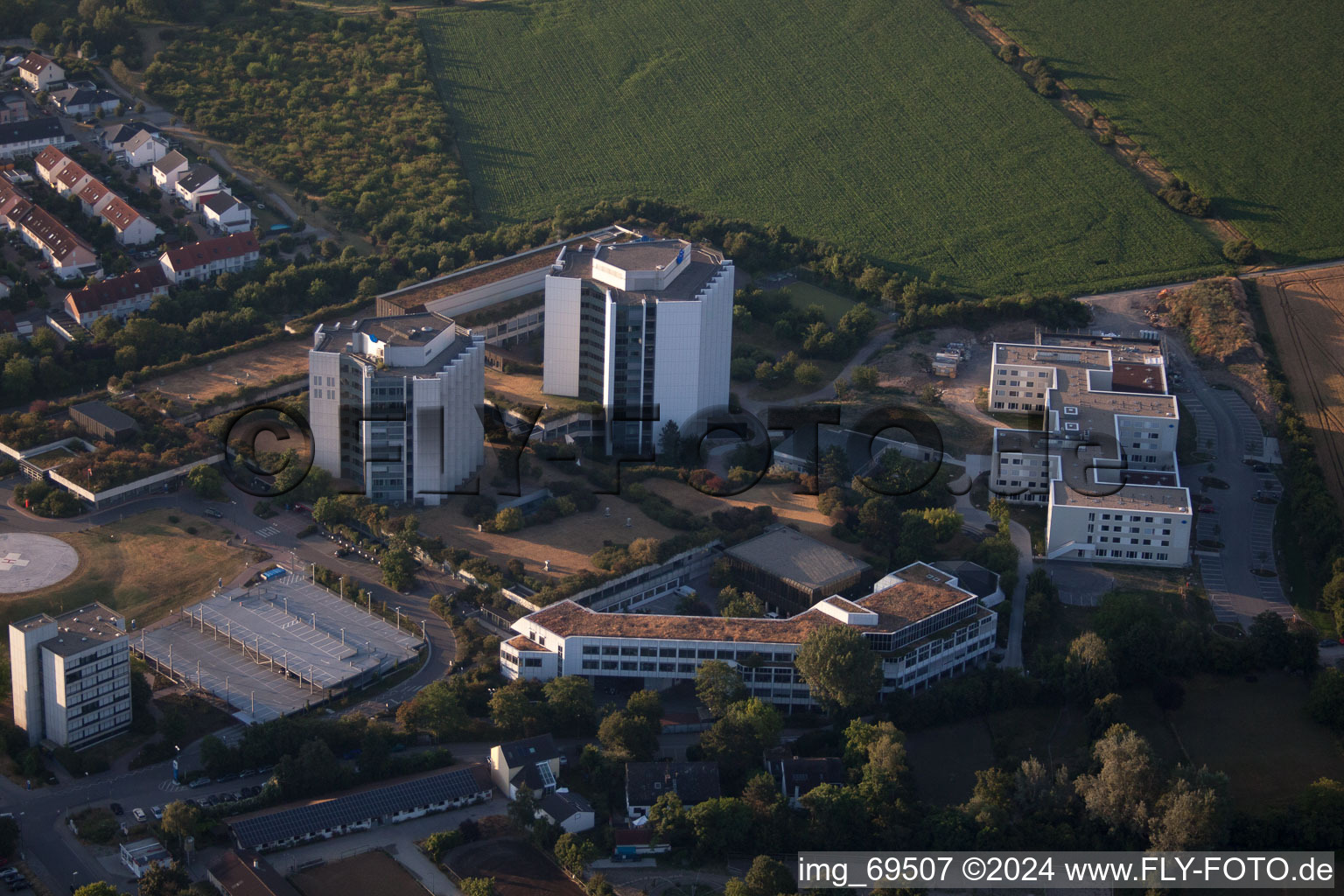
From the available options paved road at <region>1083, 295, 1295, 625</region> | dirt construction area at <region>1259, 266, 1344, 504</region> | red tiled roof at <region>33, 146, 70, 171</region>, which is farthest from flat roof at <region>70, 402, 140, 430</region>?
dirt construction area at <region>1259, 266, 1344, 504</region>

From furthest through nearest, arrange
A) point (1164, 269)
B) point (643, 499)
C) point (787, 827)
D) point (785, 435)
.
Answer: point (1164, 269), point (785, 435), point (643, 499), point (787, 827)

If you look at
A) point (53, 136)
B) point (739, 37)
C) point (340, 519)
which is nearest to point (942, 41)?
point (739, 37)

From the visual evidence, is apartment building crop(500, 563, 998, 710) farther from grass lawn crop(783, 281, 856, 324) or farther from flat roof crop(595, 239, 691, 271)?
grass lawn crop(783, 281, 856, 324)

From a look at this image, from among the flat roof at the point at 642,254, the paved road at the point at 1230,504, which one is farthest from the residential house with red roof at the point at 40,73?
the paved road at the point at 1230,504

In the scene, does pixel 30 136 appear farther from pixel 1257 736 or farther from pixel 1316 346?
pixel 1257 736

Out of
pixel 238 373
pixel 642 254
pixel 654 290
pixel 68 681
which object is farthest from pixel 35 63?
pixel 68 681

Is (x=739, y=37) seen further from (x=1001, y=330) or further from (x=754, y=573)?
(x=754, y=573)
